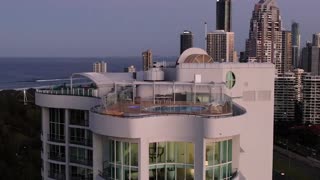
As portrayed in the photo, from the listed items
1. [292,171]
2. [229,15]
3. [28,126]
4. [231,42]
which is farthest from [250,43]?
[28,126]

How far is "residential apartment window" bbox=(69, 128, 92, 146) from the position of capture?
43.7 feet

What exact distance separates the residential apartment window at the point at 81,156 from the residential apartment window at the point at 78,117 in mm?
753

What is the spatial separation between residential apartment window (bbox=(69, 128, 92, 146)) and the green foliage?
9.94 m

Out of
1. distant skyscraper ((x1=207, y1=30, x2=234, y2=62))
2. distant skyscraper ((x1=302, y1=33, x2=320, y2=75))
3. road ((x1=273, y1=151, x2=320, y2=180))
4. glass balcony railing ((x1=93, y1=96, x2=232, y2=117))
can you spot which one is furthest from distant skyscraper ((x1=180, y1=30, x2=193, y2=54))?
distant skyscraper ((x1=302, y1=33, x2=320, y2=75))

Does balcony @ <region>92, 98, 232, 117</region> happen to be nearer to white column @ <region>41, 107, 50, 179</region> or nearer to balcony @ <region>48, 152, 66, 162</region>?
balcony @ <region>48, 152, 66, 162</region>

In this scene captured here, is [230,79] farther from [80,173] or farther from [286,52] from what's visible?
[286,52]

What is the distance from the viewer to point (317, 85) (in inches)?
2146

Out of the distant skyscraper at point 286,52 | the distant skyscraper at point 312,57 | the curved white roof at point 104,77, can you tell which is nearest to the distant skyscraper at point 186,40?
the curved white roof at point 104,77

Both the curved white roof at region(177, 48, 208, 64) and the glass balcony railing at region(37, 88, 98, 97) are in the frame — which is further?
the curved white roof at region(177, 48, 208, 64)

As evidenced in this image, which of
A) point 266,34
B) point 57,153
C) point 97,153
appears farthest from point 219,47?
point 266,34

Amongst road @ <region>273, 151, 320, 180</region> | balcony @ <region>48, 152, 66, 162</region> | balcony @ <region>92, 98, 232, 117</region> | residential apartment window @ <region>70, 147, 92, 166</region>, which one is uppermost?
balcony @ <region>92, 98, 232, 117</region>

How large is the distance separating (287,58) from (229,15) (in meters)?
13.5

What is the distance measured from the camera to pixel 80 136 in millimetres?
13719

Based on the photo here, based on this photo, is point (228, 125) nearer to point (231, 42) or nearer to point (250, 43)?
point (231, 42)
